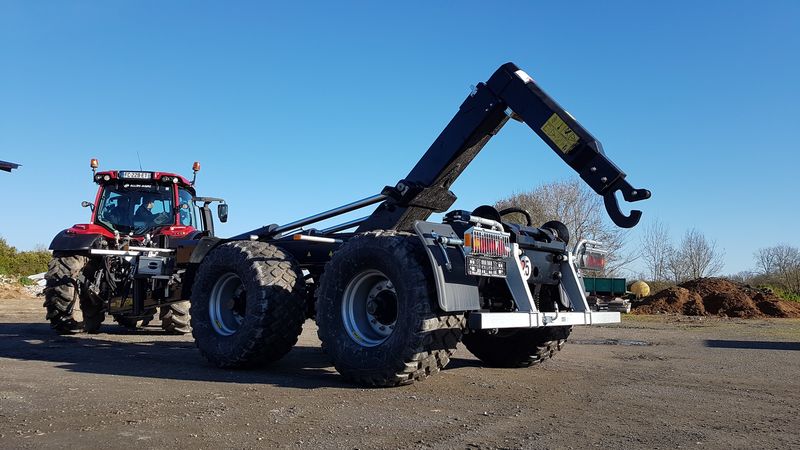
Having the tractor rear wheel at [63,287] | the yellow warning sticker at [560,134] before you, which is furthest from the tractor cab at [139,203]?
the yellow warning sticker at [560,134]

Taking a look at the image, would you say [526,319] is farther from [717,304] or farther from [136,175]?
[717,304]

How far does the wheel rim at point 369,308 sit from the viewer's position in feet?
20.1

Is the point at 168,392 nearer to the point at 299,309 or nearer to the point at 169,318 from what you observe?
the point at 299,309

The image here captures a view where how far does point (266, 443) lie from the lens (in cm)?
383

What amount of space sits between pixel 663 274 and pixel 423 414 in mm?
56615

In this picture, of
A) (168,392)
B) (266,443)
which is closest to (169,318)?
(168,392)

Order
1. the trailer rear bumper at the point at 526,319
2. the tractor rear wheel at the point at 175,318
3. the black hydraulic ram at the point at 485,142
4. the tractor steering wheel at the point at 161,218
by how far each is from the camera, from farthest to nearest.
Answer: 1. the tractor steering wheel at the point at 161,218
2. the tractor rear wheel at the point at 175,318
3. the black hydraulic ram at the point at 485,142
4. the trailer rear bumper at the point at 526,319

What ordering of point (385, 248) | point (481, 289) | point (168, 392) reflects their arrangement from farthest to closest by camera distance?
1. point (481, 289)
2. point (385, 248)
3. point (168, 392)

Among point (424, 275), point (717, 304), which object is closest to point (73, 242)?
point (424, 275)

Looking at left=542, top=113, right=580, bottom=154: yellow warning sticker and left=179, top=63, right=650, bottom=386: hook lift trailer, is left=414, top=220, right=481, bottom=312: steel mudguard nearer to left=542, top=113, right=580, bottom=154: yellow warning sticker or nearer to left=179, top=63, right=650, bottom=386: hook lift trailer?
left=179, top=63, right=650, bottom=386: hook lift trailer

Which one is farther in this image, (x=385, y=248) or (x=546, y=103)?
(x=546, y=103)

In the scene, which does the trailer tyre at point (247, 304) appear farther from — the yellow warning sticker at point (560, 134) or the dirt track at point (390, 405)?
the yellow warning sticker at point (560, 134)

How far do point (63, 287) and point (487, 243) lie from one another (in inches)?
321

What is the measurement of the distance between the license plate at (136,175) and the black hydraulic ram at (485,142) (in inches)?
231
